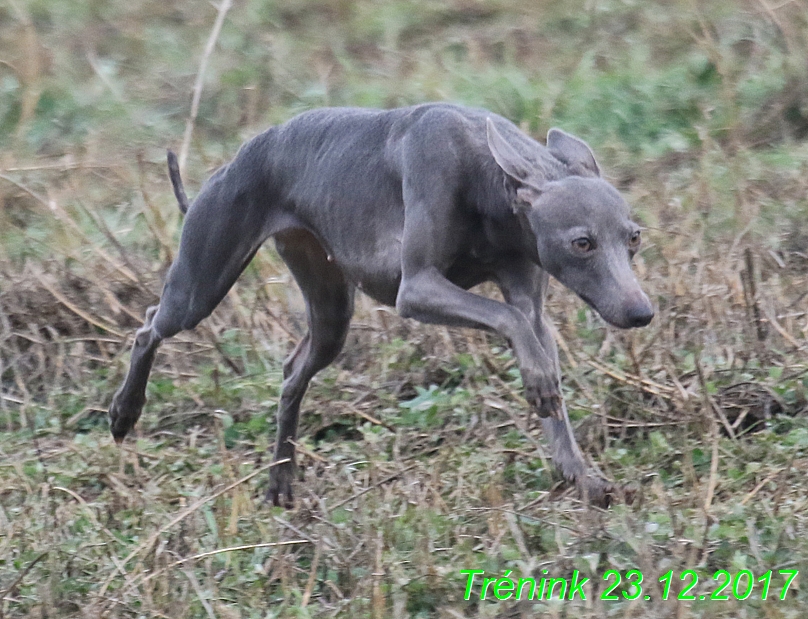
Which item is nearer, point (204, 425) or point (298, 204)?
point (298, 204)

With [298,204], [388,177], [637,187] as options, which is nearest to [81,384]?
[298,204]

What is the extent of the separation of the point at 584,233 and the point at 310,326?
178 cm

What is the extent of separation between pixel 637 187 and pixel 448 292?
4.03 meters

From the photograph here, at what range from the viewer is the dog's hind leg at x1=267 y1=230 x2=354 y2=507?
583 centimetres

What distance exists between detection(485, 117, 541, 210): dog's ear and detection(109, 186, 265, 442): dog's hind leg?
127 cm

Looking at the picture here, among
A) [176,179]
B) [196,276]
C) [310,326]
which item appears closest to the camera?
[196,276]

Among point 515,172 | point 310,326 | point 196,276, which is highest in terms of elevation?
point 515,172

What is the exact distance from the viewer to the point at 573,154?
16.5 feet

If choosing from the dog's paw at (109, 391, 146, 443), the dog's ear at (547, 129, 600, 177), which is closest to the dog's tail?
the dog's paw at (109, 391, 146, 443)

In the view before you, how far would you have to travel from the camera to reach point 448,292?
187 inches

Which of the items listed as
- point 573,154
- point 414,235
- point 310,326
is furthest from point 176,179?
point 573,154

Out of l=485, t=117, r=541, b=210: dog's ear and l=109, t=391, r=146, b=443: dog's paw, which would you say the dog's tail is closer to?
l=109, t=391, r=146, b=443: dog's paw

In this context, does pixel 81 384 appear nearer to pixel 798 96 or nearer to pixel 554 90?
pixel 554 90

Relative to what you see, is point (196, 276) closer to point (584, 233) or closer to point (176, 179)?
point (176, 179)
